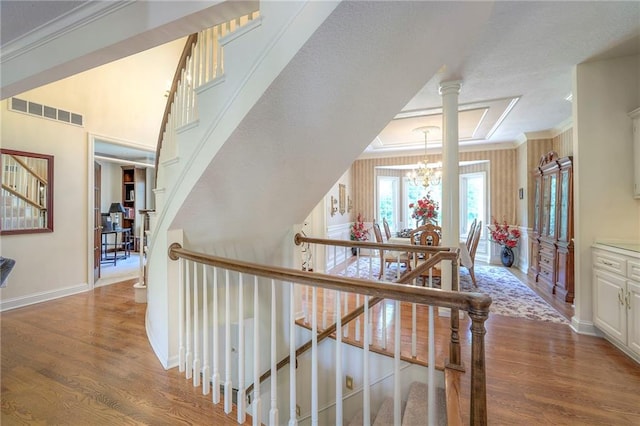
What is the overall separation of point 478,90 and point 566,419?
3.24 m

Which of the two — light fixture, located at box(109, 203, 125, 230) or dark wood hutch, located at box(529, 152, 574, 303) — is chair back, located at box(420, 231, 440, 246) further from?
light fixture, located at box(109, 203, 125, 230)

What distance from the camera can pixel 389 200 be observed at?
753cm

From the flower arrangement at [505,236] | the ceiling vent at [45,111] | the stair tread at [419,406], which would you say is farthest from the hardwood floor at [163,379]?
the flower arrangement at [505,236]

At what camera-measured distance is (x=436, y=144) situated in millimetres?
6156

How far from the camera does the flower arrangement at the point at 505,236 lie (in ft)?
18.2

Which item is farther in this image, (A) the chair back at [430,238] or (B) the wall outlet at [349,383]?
(A) the chair back at [430,238]

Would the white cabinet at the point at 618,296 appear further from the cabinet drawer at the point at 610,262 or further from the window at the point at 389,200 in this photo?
the window at the point at 389,200

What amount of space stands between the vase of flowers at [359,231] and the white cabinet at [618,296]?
4.38m

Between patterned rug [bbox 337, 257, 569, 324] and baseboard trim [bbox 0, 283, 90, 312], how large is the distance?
3.88m

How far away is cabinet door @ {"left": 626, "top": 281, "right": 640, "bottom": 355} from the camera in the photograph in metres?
2.12

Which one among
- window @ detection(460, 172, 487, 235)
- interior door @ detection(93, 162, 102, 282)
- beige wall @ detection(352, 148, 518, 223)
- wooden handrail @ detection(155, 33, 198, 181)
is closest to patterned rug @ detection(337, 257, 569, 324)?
beige wall @ detection(352, 148, 518, 223)

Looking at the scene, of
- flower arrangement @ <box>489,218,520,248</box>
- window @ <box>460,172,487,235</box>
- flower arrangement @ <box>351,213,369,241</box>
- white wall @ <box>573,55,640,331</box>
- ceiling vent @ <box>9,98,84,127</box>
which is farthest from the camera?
flower arrangement @ <box>351,213,369,241</box>

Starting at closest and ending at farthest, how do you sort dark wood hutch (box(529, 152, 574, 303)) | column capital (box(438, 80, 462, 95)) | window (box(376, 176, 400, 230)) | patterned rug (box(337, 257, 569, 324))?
column capital (box(438, 80, 462, 95)) → patterned rug (box(337, 257, 569, 324)) → dark wood hutch (box(529, 152, 574, 303)) → window (box(376, 176, 400, 230))

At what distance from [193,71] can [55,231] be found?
10.9ft
